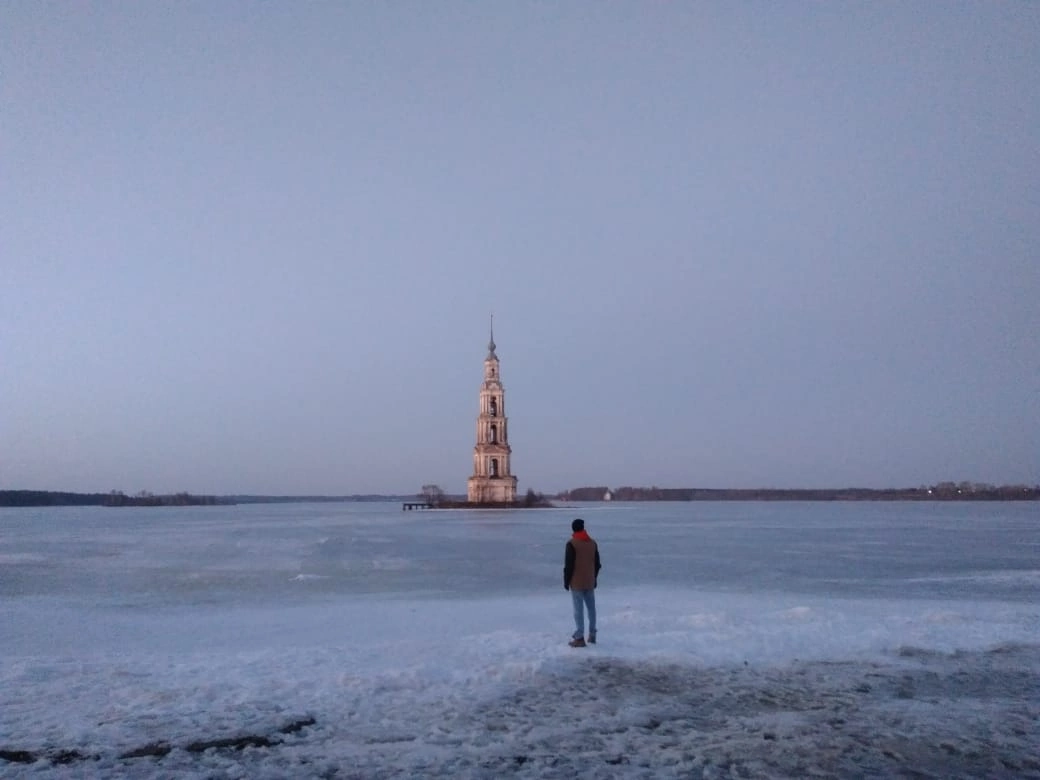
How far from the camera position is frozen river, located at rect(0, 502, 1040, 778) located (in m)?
6.61

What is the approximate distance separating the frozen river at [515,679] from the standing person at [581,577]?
9.9 inches

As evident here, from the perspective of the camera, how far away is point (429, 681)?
8.96m

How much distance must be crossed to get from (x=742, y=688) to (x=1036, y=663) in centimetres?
382

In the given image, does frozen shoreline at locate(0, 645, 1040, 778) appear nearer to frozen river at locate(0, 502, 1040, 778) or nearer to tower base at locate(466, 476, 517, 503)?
frozen river at locate(0, 502, 1040, 778)

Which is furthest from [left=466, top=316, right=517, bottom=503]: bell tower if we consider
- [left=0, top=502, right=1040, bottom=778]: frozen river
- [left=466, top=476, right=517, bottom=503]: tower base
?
[left=0, top=502, right=1040, bottom=778]: frozen river

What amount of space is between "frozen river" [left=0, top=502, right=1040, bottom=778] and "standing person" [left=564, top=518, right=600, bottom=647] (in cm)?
25

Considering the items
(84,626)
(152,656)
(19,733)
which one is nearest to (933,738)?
(19,733)

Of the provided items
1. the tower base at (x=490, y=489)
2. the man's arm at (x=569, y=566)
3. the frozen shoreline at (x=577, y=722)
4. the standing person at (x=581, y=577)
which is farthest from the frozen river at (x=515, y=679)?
the tower base at (x=490, y=489)

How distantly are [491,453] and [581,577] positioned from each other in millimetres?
98929

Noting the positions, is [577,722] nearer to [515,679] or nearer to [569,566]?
[515,679]

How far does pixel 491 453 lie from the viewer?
10944 centimetres

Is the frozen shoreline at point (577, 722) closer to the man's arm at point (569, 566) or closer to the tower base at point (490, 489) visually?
the man's arm at point (569, 566)

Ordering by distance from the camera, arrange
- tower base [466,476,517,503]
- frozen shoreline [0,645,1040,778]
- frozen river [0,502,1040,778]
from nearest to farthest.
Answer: frozen shoreline [0,645,1040,778] → frozen river [0,502,1040,778] → tower base [466,476,517,503]

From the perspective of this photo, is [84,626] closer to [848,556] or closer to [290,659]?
[290,659]
